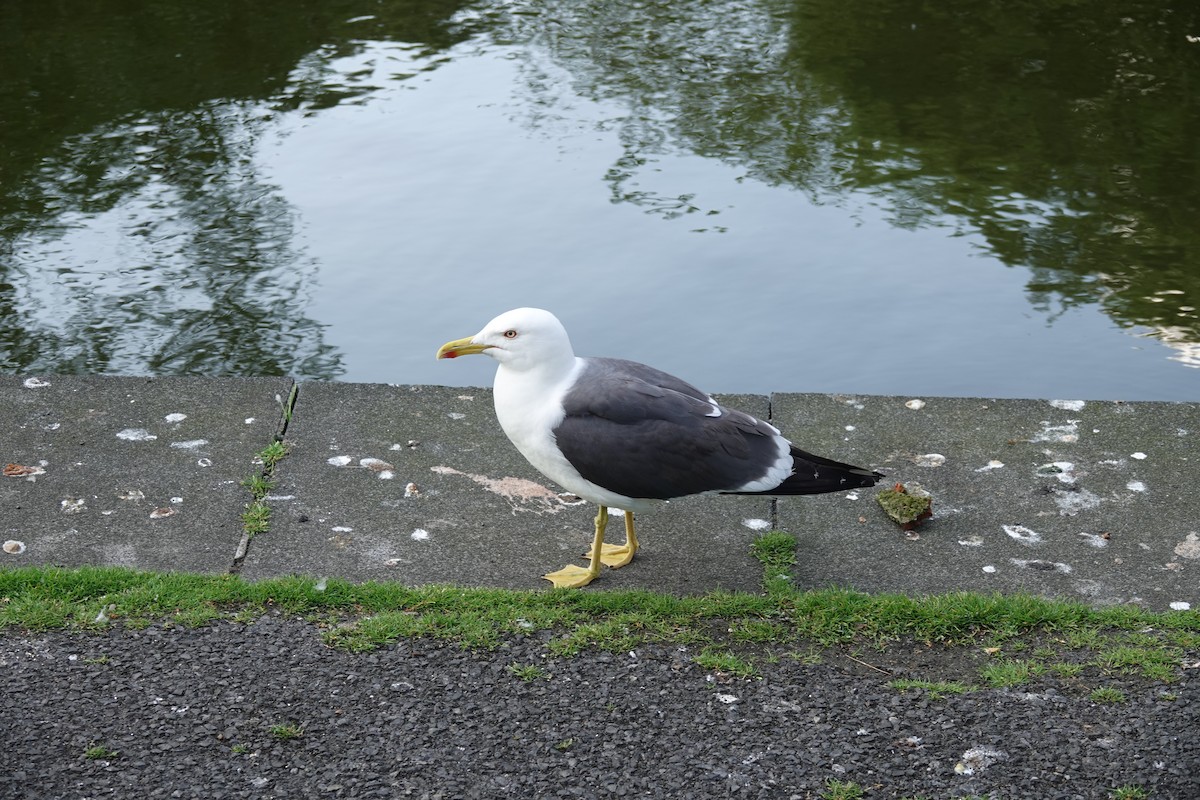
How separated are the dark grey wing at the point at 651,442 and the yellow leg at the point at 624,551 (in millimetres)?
305

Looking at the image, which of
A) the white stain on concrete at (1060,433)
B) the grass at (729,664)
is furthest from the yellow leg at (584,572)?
the white stain on concrete at (1060,433)

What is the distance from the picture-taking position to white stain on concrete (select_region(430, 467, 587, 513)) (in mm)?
5055

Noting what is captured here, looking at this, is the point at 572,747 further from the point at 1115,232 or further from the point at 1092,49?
the point at 1092,49

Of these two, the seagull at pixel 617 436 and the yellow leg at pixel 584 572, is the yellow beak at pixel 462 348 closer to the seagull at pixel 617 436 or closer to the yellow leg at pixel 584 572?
the seagull at pixel 617 436

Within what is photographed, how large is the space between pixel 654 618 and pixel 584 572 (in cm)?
36

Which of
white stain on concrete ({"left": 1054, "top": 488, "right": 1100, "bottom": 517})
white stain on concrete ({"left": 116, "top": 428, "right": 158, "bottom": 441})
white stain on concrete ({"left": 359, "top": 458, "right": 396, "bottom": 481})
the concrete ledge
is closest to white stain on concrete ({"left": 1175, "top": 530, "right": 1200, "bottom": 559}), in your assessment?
the concrete ledge

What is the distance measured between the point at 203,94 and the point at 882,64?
17.6 ft

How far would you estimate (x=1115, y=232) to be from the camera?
8.18 meters

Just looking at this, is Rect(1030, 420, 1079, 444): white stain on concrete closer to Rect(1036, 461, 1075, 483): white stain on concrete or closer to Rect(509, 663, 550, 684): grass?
Rect(1036, 461, 1075, 483): white stain on concrete

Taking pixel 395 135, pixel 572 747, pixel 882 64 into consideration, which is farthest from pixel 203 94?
pixel 572 747

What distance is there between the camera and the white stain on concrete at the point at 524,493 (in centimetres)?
505

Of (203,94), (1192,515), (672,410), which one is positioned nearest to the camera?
(672,410)

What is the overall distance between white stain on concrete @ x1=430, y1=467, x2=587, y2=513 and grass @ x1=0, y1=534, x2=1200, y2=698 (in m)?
0.67

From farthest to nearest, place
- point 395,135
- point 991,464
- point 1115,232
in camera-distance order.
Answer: point 395,135 < point 1115,232 < point 991,464
